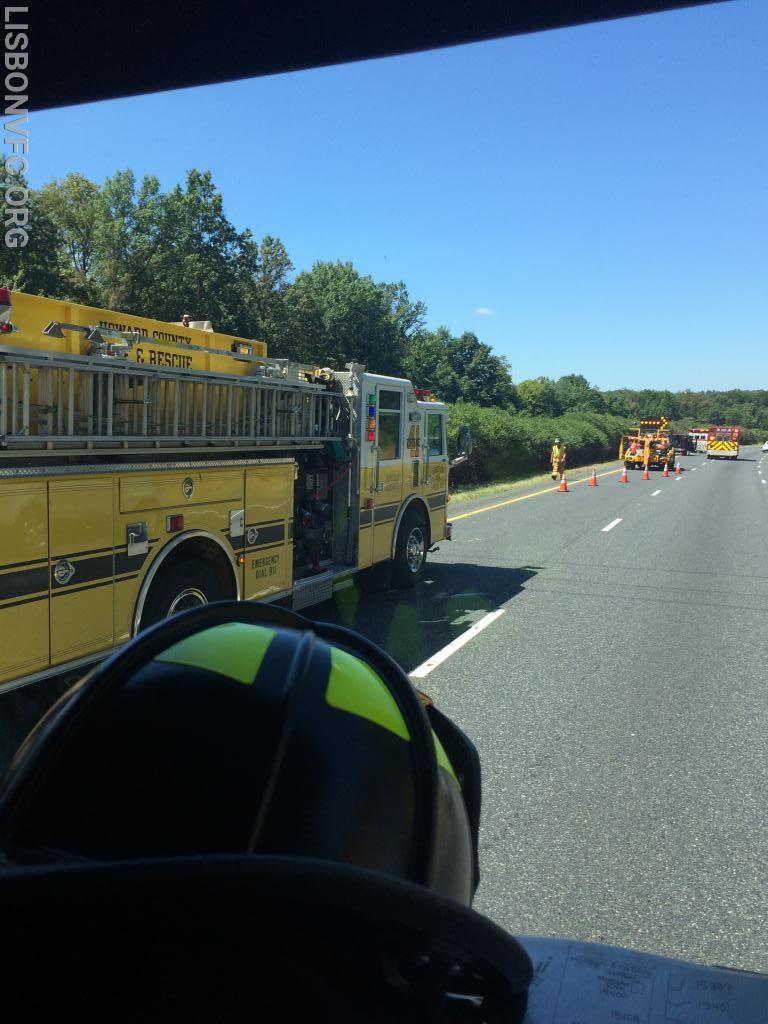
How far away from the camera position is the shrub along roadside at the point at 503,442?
31.2m

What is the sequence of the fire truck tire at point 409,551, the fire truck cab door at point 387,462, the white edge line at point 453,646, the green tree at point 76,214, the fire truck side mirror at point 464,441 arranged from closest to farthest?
the white edge line at point 453,646 < the fire truck cab door at point 387,462 < the fire truck tire at point 409,551 < the fire truck side mirror at point 464,441 < the green tree at point 76,214

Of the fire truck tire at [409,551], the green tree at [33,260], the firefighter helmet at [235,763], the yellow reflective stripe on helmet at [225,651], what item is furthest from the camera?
the green tree at [33,260]

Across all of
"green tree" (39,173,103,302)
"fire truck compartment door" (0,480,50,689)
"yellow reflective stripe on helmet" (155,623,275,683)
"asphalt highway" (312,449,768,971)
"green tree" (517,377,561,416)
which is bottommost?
"asphalt highway" (312,449,768,971)

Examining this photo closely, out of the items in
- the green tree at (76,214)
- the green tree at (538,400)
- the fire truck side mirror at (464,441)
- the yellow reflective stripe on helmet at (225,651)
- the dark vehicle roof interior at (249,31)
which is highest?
the green tree at (76,214)

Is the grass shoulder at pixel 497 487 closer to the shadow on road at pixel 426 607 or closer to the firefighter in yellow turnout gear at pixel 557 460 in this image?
the firefighter in yellow turnout gear at pixel 557 460

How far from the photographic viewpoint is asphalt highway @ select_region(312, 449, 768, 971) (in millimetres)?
3676

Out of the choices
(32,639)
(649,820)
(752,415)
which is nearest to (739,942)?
(649,820)

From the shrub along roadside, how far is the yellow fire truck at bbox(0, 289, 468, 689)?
17183mm

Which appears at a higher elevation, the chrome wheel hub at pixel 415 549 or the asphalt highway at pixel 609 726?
the chrome wheel hub at pixel 415 549

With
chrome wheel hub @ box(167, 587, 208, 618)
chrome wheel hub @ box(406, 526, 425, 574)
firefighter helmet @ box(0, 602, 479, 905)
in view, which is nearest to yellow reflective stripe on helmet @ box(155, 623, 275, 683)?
firefighter helmet @ box(0, 602, 479, 905)

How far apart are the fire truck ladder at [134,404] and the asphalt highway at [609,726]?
241cm

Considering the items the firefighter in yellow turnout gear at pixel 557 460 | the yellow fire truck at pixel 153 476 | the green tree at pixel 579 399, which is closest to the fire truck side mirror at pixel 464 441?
the yellow fire truck at pixel 153 476

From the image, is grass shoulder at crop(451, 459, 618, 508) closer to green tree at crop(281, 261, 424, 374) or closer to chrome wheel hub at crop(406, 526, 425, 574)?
chrome wheel hub at crop(406, 526, 425, 574)

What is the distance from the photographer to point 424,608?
31.8 ft
